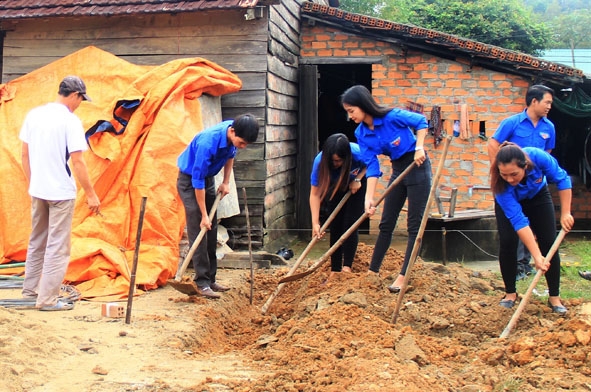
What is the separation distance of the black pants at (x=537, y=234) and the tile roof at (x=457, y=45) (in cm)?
474

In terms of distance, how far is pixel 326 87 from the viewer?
12.7m

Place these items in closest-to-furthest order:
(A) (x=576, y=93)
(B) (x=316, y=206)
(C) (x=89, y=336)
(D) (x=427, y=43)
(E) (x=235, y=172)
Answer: (C) (x=89, y=336)
(B) (x=316, y=206)
(E) (x=235, y=172)
(D) (x=427, y=43)
(A) (x=576, y=93)

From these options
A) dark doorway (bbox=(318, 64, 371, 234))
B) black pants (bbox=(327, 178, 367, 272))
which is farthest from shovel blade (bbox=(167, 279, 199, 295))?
dark doorway (bbox=(318, 64, 371, 234))

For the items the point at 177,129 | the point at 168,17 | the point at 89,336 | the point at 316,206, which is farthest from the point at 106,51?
the point at 89,336

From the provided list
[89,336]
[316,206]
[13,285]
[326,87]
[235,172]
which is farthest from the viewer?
[326,87]

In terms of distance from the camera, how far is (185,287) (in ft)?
17.2

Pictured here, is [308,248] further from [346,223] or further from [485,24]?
[485,24]

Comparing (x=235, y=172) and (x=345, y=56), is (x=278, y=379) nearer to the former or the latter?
(x=235, y=172)

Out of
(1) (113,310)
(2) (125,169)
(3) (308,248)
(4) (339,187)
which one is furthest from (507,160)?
(2) (125,169)

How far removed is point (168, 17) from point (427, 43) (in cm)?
376

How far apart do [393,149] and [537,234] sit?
131 centimetres

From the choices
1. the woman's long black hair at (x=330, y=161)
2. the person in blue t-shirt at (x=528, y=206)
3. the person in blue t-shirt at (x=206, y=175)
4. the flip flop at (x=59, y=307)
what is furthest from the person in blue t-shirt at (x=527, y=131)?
the flip flop at (x=59, y=307)

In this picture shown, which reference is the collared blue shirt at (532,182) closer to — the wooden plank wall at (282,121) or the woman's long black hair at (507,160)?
the woman's long black hair at (507,160)

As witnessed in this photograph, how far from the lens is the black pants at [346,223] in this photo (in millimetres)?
5648
